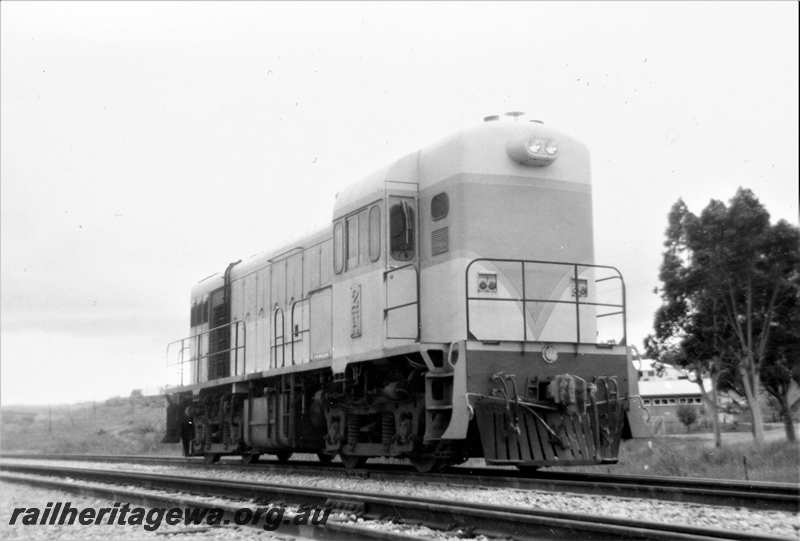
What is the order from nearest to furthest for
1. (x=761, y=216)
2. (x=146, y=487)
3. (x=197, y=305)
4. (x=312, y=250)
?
(x=146, y=487), (x=312, y=250), (x=197, y=305), (x=761, y=216)

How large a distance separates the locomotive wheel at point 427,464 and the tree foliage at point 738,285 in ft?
48.3

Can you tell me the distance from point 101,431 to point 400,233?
32.9 metres

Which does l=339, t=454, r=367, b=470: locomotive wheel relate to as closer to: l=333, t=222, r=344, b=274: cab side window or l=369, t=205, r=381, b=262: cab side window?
l=333, t=222, r=344, b=274: cab side window

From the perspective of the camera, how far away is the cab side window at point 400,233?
39.1ft

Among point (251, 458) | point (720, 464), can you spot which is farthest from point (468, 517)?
point (251, 458)

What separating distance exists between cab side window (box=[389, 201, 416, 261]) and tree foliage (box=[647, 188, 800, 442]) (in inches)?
580

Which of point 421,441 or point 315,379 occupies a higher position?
point 315,379

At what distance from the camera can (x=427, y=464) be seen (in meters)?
11.7

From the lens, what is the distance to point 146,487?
1259 cm

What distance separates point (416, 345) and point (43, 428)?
48112 millimetres

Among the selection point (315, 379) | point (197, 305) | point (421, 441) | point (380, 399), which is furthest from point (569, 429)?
point (197, 305)

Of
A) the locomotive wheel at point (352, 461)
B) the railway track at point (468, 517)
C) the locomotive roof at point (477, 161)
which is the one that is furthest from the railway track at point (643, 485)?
the locomotive roof at point (477, 161)

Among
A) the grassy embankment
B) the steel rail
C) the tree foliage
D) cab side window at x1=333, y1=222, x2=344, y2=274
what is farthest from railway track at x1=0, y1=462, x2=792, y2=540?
the tree foliage

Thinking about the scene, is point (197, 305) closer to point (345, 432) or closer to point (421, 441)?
point (345, 432)
